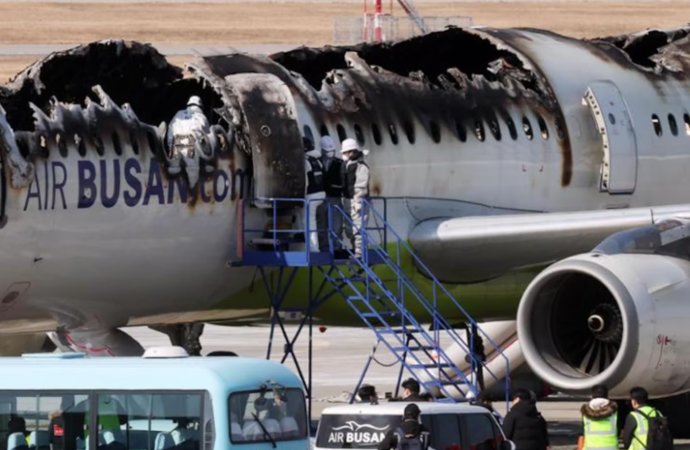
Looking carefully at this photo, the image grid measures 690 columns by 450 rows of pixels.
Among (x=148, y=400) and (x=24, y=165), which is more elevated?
(x=24, y=165)

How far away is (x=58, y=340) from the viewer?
21.8 meters

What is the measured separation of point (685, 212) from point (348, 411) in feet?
21.1

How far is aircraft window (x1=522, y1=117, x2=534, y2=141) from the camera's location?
2411 centimetres

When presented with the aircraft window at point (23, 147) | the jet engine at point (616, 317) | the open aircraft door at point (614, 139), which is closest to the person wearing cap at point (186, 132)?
Answer: the aircraft window at point (23, 147)

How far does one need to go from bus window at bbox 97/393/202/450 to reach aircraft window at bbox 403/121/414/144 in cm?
865

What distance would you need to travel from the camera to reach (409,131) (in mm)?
22953

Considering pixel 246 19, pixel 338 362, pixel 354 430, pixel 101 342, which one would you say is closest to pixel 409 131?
pixel 101 342

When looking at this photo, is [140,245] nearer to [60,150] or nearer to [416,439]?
[60,150]

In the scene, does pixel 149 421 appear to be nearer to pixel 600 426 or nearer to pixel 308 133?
pixel 600 426

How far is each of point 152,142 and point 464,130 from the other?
509 centimetres

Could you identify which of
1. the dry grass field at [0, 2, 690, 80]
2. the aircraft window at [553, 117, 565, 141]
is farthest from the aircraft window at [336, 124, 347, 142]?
the dry grass field at [0, 2, 690, 80]

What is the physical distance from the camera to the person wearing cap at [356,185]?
67.8ft

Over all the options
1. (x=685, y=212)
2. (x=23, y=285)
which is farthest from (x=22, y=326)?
(x=685, y=212)

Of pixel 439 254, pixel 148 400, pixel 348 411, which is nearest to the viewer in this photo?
pixel 148 400
